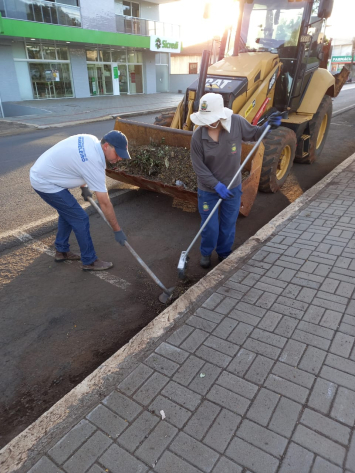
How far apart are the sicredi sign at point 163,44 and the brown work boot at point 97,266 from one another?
25.1 meters

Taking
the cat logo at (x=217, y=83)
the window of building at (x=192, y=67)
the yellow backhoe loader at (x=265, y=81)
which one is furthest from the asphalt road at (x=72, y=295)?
the window of building at (x=192, y=67)

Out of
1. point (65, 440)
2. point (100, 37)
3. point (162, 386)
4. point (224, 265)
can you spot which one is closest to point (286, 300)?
point (224, 265)

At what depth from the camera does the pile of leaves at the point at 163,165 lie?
5094mm

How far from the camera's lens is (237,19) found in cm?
607

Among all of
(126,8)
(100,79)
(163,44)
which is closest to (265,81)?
(100,79)

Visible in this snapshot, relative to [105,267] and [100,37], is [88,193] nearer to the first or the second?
[105,267]

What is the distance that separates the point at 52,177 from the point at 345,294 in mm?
3109

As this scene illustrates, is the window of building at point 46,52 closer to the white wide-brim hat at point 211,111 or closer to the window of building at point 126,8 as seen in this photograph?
the window of building at point 126,8

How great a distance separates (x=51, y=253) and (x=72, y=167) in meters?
1.44

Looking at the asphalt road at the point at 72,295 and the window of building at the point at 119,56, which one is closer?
the asphalt road at the point at 72,295

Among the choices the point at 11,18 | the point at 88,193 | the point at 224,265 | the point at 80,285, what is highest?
the point at 11,18

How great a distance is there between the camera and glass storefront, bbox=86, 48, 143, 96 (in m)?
23.7

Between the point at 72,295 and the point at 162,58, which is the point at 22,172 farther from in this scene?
the point at 162,58

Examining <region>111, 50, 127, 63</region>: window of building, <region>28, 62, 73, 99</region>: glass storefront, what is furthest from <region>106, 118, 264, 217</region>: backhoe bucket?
<region>111, 50, 127, 63</region>: window of building
